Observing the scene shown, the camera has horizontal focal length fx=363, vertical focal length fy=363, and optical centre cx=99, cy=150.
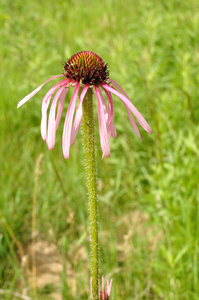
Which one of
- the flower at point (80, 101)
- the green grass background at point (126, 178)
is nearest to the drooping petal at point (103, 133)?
the flower at point (80, 101)

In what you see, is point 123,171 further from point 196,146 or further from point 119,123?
point 196,146

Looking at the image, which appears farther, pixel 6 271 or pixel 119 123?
pixel 119 123

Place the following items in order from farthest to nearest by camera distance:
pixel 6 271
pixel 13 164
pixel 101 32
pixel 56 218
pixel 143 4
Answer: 1. pixel 101 32
2. pixel 143 4
3. pixel 13 164
4. pixel 56 218
5. pixel 6 271

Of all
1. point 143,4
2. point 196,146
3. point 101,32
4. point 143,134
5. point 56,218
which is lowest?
point 56,218

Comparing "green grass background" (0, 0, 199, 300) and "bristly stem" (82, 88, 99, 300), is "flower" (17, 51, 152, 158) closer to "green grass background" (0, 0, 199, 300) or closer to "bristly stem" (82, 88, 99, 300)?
"bristly stem" (82, 88, 99, 300)

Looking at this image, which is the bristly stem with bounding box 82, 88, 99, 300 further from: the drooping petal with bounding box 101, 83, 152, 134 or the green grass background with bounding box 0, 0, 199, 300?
the green grass background with bounding box 0, 0, 199, 300

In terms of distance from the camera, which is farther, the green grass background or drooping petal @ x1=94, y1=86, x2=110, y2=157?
the green grass background

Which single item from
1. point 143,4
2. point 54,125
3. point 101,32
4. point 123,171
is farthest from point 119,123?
point 101,32

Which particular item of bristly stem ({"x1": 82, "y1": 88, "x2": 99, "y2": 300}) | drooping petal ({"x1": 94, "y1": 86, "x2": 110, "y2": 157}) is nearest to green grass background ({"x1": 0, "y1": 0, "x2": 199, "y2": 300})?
bristly stem ({"x1": 82, "y1": 88, "x2": 99, "y2": 300})
